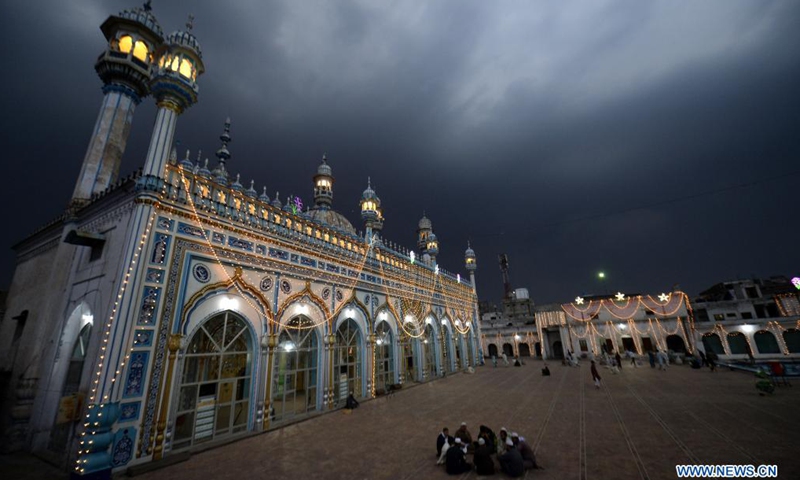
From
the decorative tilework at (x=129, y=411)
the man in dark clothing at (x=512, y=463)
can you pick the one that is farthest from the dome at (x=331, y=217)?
the man in dark clothing at (x=512, y=463)

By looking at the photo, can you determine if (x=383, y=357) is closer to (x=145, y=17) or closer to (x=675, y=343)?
(x=145, y=17)

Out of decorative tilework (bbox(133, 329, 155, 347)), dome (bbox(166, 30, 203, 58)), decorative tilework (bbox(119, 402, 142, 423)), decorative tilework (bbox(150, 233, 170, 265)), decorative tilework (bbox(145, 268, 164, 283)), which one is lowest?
decorative tilework (bbox(119, 402, 142, 423))

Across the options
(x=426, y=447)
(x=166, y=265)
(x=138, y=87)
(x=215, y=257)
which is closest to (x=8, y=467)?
(x=166, y=265)

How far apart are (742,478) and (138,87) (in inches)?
902

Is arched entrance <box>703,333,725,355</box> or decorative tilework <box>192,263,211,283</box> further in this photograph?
arched entrance <box>703,333,725,355</box>

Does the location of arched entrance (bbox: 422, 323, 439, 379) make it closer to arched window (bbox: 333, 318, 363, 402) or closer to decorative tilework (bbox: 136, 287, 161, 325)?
arched window (bbox: 333, 318, 363, 402)

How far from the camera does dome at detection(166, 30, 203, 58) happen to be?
9.83 m

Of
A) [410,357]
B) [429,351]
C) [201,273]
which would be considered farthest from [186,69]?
[429,351]

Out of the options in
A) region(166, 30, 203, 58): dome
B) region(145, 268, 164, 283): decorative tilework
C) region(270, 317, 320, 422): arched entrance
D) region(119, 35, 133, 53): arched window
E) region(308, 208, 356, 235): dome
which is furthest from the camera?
region(308, 208, 356, 235): dome

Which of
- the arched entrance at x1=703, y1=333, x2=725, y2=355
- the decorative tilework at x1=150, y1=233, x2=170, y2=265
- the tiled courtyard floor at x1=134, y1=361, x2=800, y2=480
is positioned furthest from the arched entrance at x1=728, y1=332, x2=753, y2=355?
the decorative tilework at x1=150, y1=233, x2=170, y2=265

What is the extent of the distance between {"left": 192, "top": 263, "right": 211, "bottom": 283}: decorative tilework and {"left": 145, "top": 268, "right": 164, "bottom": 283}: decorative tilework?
88 centimetres

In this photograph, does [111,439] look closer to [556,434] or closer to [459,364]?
[556,434]

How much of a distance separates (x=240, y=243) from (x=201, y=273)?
1.65 metres

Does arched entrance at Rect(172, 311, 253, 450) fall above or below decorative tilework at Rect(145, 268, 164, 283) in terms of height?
below
